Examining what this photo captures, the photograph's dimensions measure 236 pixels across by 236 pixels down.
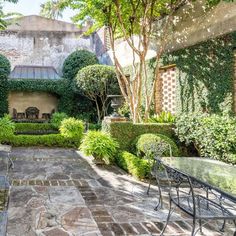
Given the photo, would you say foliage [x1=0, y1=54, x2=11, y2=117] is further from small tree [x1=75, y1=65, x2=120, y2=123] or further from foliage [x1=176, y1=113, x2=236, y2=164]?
foliage [x1=176, y1=113, x2=236, y2=164]

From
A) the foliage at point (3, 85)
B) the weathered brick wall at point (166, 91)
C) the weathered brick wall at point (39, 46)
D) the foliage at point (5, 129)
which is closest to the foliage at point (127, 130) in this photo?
the weathered brick wall at point (166, 91)

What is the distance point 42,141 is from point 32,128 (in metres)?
2.57

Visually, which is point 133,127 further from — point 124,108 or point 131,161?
point 124,108

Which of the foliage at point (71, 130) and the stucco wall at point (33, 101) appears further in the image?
the stucco wall at point (33, 101)

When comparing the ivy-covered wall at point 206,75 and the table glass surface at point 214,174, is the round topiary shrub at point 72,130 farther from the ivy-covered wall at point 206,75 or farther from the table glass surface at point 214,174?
the table glass surface at point 214,174

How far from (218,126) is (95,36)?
13300 mm

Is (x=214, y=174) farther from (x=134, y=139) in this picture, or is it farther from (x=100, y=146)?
(x=134, y=139)

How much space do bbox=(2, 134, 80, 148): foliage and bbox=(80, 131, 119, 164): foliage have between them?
11.1ft

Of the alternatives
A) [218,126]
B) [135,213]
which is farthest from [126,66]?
[135,213]

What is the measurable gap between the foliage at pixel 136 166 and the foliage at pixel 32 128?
7.03 metres

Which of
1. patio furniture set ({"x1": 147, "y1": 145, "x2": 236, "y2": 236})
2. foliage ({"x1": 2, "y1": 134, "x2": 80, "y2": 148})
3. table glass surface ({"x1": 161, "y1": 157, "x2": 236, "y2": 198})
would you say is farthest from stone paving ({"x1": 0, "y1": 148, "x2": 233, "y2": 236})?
foliage ({"x1": 2, "y1": 134, "x2": 80, "y2": 148})

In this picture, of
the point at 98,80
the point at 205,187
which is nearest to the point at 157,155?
the point at 205,187

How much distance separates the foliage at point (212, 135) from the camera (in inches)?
244

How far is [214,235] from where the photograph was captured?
340cm
